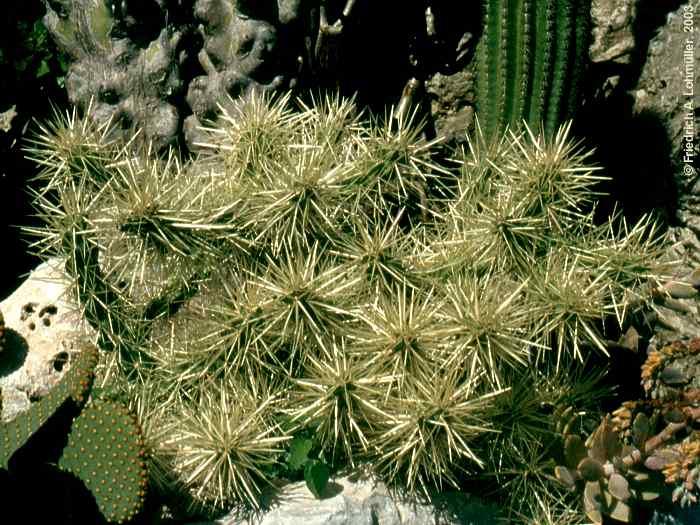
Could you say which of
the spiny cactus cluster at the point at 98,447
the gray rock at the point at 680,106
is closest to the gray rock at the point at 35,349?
the spiny cactus cluster at the point at 98,447

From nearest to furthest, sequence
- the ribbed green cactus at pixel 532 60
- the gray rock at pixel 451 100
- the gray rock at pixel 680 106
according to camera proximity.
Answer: the ribbed green cactus at pixel 532 60 < the gray rock at pixel 680 106 < the gray rock at pixel 451 100

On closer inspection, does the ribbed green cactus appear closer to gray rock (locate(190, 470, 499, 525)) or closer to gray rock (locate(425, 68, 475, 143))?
gray rock (locate(425, 68, 475, 143))

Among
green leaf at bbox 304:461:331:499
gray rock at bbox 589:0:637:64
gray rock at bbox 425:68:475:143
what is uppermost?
gray rock at bbox 589:0:637:64

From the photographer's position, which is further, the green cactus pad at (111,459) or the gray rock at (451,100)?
the gray rock at (451,100)

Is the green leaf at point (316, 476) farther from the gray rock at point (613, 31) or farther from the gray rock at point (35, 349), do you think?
the gray rock at point (613, 31)

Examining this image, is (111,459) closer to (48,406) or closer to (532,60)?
(48,406)

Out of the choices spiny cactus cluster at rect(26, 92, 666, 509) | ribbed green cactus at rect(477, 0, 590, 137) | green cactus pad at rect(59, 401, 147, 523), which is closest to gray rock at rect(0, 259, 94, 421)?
spiny cactus cluster at rect(26, 92, 666, 509)

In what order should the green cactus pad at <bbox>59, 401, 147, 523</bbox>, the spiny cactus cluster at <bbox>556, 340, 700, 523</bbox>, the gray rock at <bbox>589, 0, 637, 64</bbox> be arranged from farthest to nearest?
the gray rock at <bbox>589, 0, 637, 64</bbox>
the spiny cactus cluster at <bbox>556, 340, 700, 523</bbox>
the green cactus pad at <bbox>59, 401, 147, 523</bbox>
